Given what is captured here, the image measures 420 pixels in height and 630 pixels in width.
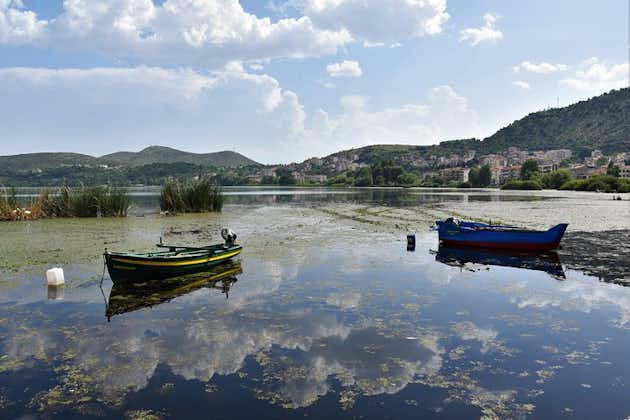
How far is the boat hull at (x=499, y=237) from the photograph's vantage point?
17.9 meters

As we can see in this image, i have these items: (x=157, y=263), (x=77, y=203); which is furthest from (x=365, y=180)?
(x=157, y=263)

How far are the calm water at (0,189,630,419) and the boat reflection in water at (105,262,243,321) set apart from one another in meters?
0.07

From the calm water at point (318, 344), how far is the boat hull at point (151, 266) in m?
0.46

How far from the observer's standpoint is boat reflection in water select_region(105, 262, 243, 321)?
33.6 ft

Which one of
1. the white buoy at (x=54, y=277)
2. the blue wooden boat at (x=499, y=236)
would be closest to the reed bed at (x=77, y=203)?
the white buoy at (x=54, y=277)

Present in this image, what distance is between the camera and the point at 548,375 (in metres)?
6.53

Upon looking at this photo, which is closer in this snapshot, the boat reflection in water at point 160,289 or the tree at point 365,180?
the boat reflection in water at point 160,289

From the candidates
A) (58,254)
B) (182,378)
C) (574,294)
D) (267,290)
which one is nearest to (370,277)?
(267,290)

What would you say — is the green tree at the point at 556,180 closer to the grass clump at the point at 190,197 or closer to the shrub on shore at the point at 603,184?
the shrub on shore at the point at 603,184

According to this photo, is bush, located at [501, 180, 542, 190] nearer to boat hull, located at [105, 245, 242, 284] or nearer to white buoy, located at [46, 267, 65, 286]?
boat hull, located at [105, 245, 242, 284]

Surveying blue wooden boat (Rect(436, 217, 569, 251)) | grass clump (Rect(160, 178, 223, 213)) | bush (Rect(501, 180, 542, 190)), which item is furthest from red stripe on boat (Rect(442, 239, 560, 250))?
bush (Rect(501, 180, 542, 190))

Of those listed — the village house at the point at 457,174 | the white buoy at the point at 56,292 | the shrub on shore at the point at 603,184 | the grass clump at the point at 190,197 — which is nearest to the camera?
the white buoy at the point at 56,292

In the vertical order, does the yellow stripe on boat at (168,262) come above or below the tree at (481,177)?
below

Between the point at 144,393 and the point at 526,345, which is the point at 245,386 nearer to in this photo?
the point at 144,393
